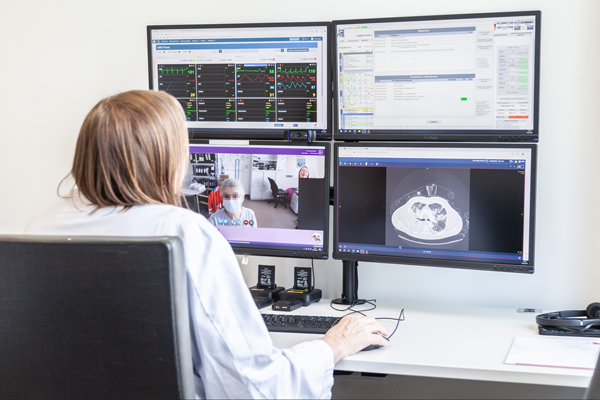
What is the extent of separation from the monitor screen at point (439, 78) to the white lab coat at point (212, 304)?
3.24 feet

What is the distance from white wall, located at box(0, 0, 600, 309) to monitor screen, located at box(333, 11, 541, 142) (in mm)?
153

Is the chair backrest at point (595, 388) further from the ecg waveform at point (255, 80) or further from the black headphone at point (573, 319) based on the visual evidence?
the ecg waveform at point (255, 80)

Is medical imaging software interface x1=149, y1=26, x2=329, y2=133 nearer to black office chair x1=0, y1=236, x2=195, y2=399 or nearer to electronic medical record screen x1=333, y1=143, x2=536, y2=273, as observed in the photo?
electronic medical record screen x1=333, y1=143, x2=536, y2=273

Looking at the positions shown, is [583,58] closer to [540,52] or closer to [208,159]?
[540,52]

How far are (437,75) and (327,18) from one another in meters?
0.49

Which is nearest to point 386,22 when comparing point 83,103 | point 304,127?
point 304,127

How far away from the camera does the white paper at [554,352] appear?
4.21ft

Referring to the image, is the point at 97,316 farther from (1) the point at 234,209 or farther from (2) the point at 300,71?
(2) the point at 300,71

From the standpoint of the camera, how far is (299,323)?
157 centimetres

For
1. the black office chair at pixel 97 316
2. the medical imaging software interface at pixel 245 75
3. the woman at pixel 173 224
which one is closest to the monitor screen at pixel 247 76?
the medical imaging software interface at pixel 245 75

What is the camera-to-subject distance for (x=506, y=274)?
1.88 m

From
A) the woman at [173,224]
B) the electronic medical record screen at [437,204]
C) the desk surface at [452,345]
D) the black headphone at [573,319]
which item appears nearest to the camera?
the woman at [173,224]

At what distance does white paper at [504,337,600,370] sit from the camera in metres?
1.28

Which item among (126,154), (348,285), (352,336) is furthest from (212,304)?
(348,285)
